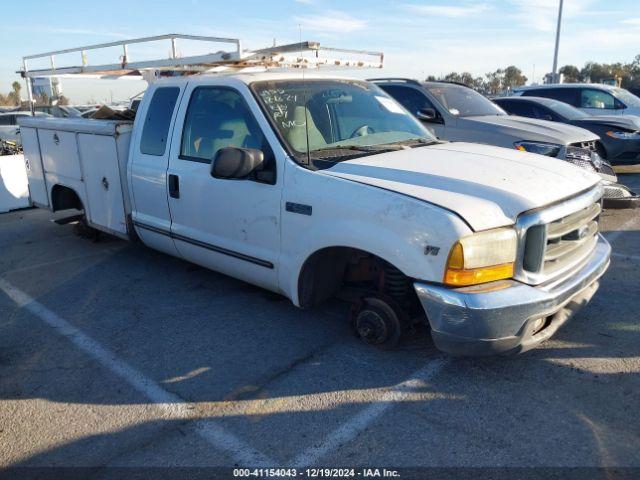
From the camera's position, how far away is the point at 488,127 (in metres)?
7.29

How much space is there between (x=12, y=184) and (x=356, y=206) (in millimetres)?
8070

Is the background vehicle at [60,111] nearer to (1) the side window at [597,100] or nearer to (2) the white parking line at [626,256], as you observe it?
(1) the side window at [597,100]

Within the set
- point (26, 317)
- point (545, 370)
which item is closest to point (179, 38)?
point (26, 317)

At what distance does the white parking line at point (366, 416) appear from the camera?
2660 mm

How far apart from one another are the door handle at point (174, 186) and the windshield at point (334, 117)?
41.6 inches

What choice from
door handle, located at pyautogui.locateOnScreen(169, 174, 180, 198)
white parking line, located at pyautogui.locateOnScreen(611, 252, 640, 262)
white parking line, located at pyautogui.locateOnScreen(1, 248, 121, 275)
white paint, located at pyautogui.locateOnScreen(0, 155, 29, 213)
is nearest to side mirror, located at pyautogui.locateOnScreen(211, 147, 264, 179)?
door handle, located at pyautogui.locateOnScreen(169, 174, 180, 198)

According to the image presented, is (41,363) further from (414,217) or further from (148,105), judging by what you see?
(414,217)

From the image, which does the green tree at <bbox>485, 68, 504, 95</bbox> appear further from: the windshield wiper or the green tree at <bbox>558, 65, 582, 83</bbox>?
the windshield wiper

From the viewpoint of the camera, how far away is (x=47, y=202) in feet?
21.5

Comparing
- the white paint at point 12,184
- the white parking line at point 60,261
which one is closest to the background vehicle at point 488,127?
the white parking line at point 60,261

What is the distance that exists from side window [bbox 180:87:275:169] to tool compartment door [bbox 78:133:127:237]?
3.84 feet

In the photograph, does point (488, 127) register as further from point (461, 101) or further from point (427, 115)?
point (461, 101)

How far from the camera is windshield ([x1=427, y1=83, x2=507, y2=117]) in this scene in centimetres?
795

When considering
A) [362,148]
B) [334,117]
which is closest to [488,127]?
[334,117]
